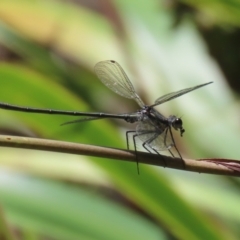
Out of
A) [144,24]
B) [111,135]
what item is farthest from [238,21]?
[111,135]

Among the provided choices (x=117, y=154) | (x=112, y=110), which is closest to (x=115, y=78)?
(x=117, y=154)

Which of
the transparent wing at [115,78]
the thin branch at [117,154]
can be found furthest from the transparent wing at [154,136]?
the thin branch at [117,154]

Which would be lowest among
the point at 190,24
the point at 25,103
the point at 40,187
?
the point at 40,187

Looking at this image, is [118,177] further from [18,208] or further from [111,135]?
[18,208]

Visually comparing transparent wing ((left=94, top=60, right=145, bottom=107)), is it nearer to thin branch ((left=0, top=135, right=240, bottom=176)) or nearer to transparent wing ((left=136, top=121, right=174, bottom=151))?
transparent wing ((left=136, top=121, right=174, bottom=151))

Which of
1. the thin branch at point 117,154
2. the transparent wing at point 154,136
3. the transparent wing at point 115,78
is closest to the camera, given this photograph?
the thin branch at point 117,154

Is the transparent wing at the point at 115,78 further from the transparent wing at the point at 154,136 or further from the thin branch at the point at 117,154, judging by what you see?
the thin branch at the point at 117,154
